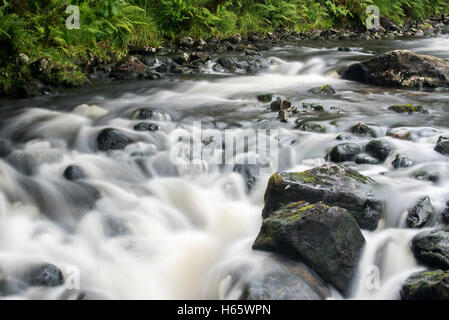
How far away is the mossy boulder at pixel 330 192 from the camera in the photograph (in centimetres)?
390

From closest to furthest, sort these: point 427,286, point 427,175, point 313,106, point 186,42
Result: 1. point 427,286
2. point 427,175
3. point 313,106
4. point 186,42

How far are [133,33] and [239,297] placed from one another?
9.48 m

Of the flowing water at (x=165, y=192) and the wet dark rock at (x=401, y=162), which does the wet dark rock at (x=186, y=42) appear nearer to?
the flowing water at (x=165, y=192)

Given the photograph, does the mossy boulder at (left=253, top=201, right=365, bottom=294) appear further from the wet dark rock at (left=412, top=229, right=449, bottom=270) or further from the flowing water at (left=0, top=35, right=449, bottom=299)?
the wet dark rock at (left=412, top=229, right=449, bottom=270)

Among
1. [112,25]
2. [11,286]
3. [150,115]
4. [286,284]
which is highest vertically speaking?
[112,25]

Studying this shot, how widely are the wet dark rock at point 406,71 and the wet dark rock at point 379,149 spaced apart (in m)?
4.13

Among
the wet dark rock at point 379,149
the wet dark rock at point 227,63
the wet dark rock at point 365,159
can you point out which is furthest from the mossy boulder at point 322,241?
the wet dark rock at point 227,63

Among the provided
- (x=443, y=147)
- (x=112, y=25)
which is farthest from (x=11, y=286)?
(x=112, y=25)

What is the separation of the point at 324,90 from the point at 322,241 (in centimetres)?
589

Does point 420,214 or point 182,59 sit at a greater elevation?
point 182,59

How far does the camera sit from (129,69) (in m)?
9.54

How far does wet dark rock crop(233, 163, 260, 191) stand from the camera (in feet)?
16.1

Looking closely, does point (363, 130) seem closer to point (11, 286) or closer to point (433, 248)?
point (433, 248)
